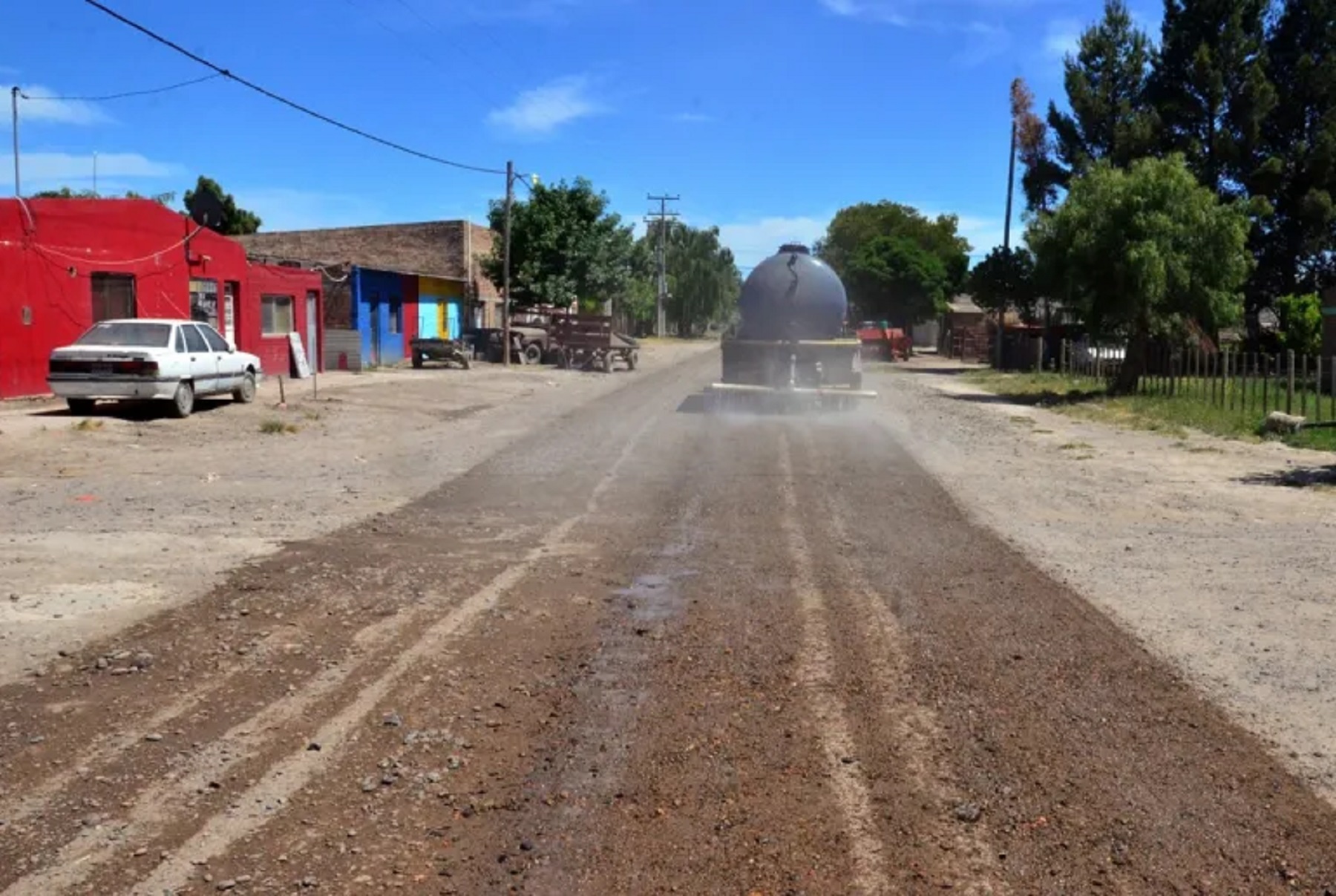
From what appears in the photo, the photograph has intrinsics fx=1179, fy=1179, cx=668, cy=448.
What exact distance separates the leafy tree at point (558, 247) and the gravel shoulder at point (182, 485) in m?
22.3

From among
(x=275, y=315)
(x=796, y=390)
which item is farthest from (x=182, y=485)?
(x=275, y=315)

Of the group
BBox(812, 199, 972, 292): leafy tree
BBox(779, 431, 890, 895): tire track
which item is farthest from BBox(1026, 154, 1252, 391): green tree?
BBox(812, 199, 972, 292): leafy tree

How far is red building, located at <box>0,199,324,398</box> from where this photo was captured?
2084cm

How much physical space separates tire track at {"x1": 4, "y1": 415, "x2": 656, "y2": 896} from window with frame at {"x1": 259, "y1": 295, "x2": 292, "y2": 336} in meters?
24.9

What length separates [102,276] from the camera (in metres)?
23.1

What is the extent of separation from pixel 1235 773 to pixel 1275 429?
17.2 metres

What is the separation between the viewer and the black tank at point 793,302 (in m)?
22.6

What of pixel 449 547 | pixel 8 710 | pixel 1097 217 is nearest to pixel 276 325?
pixel 1097 217

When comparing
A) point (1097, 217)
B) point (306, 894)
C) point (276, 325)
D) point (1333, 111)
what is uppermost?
point (1333, 111)

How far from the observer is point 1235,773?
490cm

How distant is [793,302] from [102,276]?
532 inches

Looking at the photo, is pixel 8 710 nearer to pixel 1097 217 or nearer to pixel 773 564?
pixel 773 564

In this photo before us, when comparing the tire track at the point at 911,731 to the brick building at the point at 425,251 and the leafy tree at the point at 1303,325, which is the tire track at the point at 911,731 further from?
the brick building at the point at 425,251

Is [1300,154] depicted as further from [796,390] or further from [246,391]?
[246,391]
